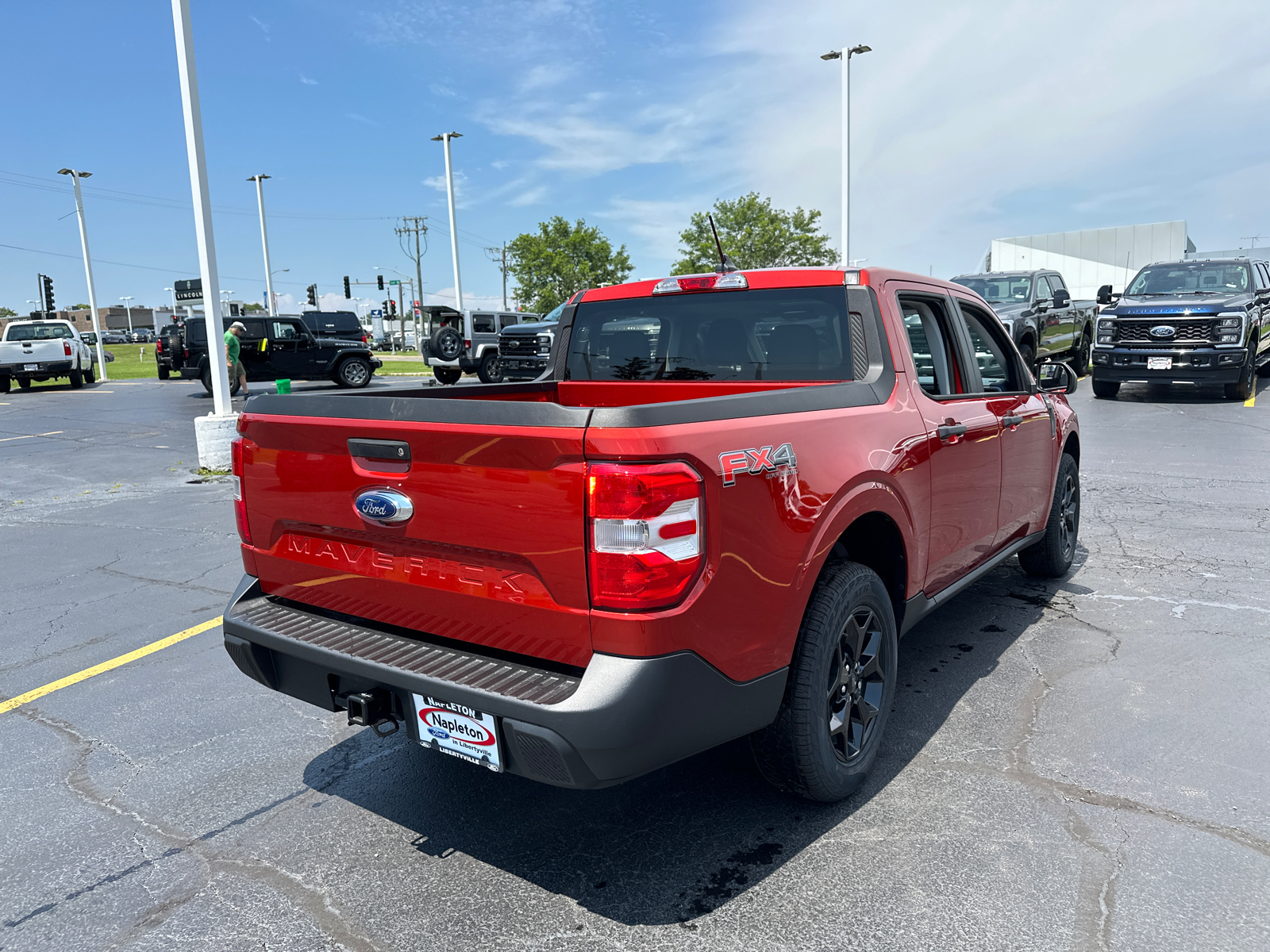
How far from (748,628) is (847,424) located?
0.85 meters

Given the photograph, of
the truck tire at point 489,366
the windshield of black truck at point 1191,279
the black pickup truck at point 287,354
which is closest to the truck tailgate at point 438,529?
the windshield of black truck at point 1191,279

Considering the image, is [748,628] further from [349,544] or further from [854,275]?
[854,275]

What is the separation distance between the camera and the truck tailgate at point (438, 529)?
2283 millimetres

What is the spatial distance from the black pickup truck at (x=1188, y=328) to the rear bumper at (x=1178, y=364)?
12mm

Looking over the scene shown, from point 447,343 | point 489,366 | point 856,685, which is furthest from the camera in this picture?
point 447,343

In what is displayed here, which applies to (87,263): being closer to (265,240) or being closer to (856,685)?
(265,240)

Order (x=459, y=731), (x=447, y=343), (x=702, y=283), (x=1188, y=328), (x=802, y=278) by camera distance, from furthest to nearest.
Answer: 1. (x=447, y=343)
2. (x=1188, y=328)
3. (x=702, y=283)
4. (x=802, y=278)
5. (x=459, y=731)

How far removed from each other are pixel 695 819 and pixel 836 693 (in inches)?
24.6

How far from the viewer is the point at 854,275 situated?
3.49 meters

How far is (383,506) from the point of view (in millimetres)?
2611

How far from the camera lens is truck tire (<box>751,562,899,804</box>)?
275 cm

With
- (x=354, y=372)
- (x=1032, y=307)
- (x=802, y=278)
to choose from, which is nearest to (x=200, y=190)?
(x=802, y=278)

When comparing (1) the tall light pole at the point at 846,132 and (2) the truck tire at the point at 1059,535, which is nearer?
(2) the truck tire at the point at 1059,535

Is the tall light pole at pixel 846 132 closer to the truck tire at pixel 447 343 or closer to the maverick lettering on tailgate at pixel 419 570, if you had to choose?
the truck tire at pixel 447 343
